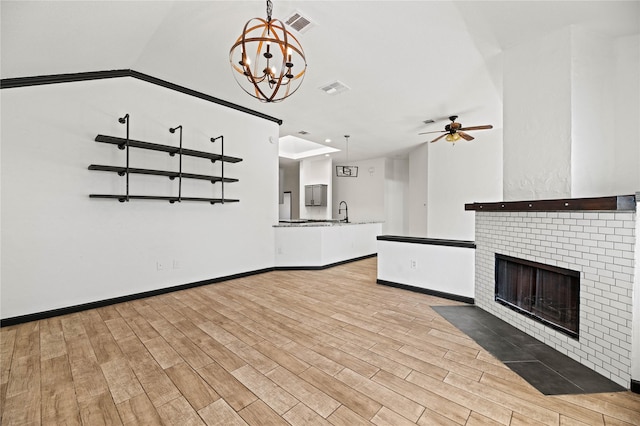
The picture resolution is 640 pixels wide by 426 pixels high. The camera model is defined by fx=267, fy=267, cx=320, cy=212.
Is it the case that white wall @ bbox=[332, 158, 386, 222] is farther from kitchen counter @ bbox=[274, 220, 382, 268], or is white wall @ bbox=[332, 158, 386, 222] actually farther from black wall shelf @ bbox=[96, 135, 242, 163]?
black wall shelf @ bbox=[96, 135, 242, 163]

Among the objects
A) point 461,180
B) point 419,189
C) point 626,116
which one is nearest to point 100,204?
point 626,116

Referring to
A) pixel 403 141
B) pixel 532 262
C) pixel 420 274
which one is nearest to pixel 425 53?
pixel 532 262

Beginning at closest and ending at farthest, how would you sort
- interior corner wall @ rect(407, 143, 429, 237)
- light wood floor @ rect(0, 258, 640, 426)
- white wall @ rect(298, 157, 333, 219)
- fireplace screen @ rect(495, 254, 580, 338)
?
light wood floor @ rect(0, 258, 640, 426) < fireplace screen @ rect(495, 254, 580, 338) < interior corner wall @ rect(407, 143, 429, 237) < white wall @ rect(298, 157, 333, 219)

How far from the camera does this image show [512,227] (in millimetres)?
2730

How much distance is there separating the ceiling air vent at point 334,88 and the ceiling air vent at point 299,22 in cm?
113

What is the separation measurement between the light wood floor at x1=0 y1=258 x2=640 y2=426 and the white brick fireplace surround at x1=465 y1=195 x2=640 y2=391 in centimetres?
28

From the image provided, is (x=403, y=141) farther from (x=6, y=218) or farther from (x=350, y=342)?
(x=6, y=218)

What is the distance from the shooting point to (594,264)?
6.45 ft

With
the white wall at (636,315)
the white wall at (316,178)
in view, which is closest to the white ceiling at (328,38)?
the white wall at (636,315)

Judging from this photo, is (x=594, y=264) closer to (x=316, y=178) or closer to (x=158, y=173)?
(x=158, y=173)

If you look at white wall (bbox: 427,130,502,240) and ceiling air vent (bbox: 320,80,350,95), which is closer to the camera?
ceiling air vent (bbox: 320,80,350,95)

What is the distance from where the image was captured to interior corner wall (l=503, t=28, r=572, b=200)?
238cm

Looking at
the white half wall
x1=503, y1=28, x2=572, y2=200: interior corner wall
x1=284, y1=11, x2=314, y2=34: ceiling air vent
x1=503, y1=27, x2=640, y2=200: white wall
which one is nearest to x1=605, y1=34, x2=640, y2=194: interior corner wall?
x1=503, y1=27, x2=640, y2=200: white wall

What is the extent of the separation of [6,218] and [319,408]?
3400 millimetres
